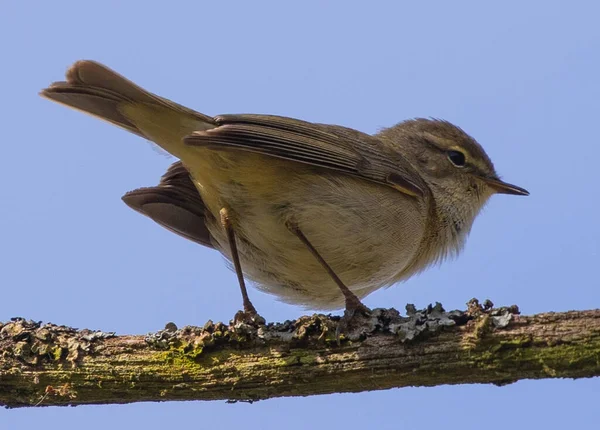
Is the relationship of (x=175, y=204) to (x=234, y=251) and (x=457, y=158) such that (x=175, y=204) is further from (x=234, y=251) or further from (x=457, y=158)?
(x=457, y=158)

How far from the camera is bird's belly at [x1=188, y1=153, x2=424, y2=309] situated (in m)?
4.88

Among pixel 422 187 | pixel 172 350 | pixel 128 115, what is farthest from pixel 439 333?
pixel 128 115

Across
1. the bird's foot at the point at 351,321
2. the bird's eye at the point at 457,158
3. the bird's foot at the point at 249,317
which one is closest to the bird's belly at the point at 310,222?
the bird's foot at the point at 249,317

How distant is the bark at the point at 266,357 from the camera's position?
3.49 metres

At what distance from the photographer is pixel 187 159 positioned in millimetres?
5012

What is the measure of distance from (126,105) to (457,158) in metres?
2.97

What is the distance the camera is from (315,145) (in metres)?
5.02

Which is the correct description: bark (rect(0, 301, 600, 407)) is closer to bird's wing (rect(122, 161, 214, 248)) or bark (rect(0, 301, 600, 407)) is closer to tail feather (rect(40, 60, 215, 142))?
tail feather (rect(40, 60, 215, 142))

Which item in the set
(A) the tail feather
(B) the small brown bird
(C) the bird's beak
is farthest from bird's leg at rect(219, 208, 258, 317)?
(C) the bird's beak

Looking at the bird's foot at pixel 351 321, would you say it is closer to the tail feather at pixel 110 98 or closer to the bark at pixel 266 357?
the bark at pixel 266 357

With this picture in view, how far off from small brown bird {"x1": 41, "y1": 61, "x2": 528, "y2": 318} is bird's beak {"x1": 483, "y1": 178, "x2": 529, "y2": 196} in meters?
0.97

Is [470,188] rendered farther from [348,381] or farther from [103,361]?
[103,361]

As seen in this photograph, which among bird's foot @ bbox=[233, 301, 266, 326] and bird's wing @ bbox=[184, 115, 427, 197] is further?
bird's wing @ bbox=[184, 115, 427, 197]

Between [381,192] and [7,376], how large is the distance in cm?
281
